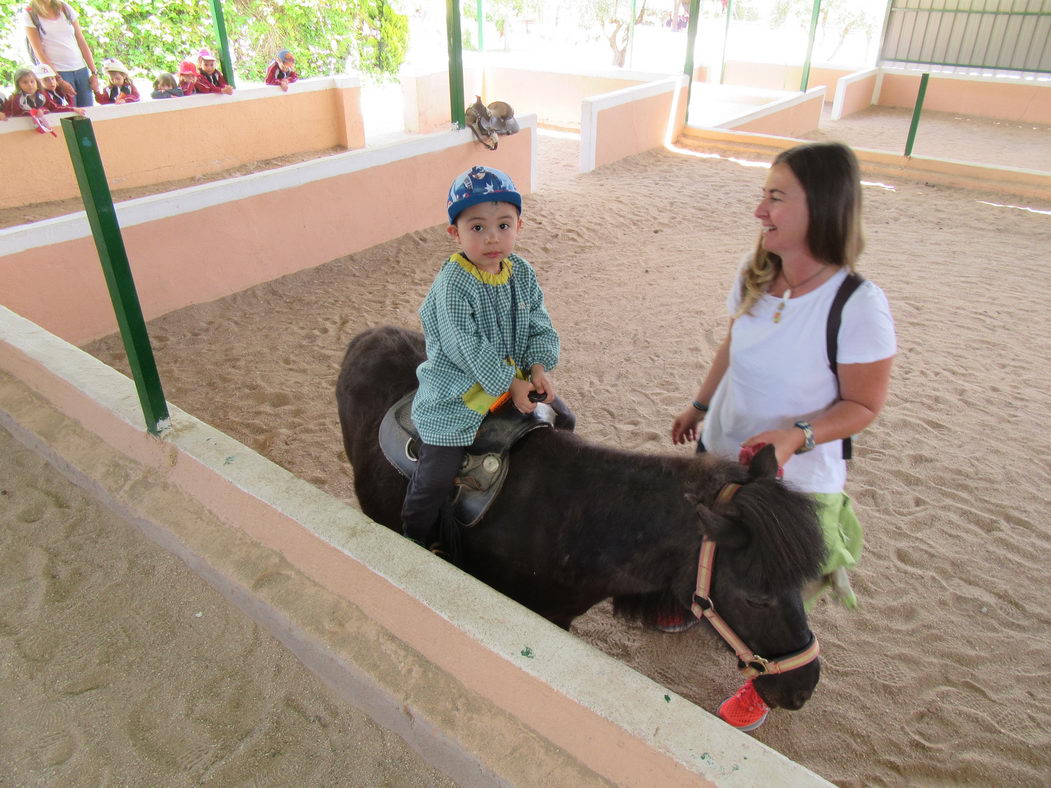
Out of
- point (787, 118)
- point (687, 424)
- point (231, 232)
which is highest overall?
point (687, 424)

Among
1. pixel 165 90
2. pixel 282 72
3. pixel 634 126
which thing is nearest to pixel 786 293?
pixel 634 126

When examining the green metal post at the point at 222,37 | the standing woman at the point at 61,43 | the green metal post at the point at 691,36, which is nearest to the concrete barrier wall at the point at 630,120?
the green metal post at the point at 691,36

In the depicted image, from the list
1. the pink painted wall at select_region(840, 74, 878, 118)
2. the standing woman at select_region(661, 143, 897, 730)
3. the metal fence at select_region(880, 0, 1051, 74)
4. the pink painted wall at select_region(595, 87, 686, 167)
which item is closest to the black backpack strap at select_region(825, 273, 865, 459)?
the standing woman at select_region(661, 143, 897, 730)

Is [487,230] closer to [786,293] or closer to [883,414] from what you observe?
[786,293]

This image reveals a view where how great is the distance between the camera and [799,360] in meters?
1.81

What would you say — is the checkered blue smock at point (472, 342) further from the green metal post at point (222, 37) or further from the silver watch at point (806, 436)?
the green metal post at point (222, 37)

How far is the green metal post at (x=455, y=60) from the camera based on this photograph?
6.70 metres

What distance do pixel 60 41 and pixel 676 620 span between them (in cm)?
1015

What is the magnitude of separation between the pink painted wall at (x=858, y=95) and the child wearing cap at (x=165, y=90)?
46.4 ft

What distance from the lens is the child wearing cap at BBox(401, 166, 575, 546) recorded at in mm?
1923

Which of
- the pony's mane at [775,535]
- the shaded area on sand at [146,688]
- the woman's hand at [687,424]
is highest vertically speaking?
the pony's mane at [775,535]

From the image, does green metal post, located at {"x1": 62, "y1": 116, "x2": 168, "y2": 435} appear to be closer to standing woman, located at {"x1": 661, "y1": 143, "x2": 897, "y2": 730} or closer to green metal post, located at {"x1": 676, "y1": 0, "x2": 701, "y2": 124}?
standing woman, located at {"x1": 661, "y1": 143, "x2": 897, "y2": 730}

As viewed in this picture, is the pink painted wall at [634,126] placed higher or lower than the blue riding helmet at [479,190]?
lower

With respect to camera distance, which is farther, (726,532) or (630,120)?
(630,120)
